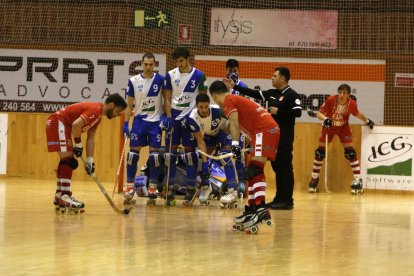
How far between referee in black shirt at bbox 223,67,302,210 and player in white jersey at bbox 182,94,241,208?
48cm

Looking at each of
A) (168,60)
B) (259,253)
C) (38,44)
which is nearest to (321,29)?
(168,60)

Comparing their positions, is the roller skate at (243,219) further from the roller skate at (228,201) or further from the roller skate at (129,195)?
the roller skate at (129,195)

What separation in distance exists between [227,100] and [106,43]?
10.5m

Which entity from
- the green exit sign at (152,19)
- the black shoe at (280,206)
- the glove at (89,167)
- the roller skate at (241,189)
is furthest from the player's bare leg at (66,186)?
the green exit sign at (152,19)

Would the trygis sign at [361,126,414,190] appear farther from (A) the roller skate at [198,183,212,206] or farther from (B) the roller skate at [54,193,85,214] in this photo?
(B) the roller skate at [54,193,85,214]

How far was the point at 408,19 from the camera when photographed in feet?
59.6

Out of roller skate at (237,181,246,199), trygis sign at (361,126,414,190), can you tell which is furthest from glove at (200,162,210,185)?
trygis sign at (361,126,414,190)

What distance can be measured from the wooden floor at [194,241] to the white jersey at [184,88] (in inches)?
51.3

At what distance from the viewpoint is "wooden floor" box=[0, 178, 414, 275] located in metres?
6.55

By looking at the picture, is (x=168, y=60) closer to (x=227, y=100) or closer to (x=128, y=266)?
(x=227, y=100)

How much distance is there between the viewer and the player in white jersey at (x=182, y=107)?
11.3 meters

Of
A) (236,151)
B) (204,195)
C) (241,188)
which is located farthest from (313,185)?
(236,151)

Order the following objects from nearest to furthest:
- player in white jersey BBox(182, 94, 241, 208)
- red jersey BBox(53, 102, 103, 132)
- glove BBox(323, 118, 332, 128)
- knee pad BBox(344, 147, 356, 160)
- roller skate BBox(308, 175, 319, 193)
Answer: red jersey BBox(53, 102, 103, 132)
player in white jersey BBox(182, 94, 241, 208)
glove BBox(323, 118, 332, 128)
knee pad BBox(344, 147, 356, 160)
roller skate BBox(308, 175, 319, 193)

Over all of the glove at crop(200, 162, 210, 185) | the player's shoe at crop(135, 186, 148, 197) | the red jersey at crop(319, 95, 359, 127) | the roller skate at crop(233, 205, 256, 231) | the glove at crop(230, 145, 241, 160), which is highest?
the red jersey at crop(319, 95, 359, 127)
